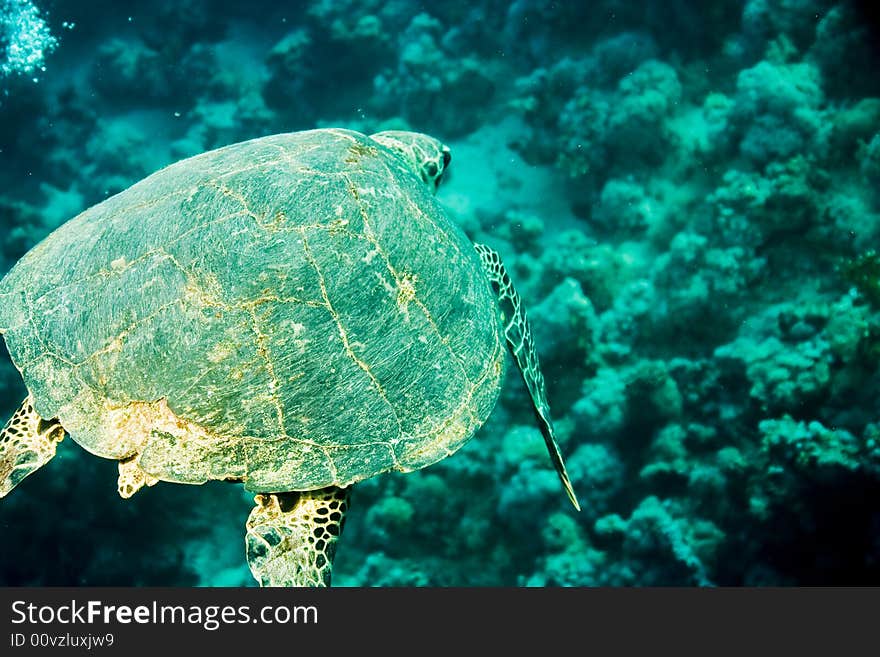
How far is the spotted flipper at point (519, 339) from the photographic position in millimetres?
2953

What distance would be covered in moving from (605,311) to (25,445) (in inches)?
184

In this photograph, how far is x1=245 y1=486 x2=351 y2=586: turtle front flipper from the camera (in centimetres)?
213

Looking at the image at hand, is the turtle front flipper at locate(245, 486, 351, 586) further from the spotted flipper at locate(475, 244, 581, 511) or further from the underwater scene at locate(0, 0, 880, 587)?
the spotted flipper at locate(475, 244, 581, 511)

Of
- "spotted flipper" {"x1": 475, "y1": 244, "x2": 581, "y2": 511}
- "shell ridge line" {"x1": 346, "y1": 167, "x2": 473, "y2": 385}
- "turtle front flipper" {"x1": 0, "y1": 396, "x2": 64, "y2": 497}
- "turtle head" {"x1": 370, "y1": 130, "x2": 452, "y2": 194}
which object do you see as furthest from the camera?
"turtle head" {"x1": 370, "y1": 130, "x2": 452, "y2": 194}

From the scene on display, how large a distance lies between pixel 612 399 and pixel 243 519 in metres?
3.61

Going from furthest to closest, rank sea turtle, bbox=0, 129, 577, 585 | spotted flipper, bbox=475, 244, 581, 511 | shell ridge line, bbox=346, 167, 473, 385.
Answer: spotted flipper, bbox=475, 244, 581, 511 → shell ridge line, bbox=346, 167, 473, 385 → sea turtle, bbox=0, 129, 577, 585

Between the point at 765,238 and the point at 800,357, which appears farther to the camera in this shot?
the point at 765,238

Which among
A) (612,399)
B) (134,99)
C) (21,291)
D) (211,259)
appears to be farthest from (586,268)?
(134,99)

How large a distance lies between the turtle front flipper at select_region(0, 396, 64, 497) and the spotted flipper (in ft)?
7.12

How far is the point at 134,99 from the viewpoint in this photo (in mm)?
10078

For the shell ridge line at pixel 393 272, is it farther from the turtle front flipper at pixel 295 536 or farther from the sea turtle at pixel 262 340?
the turtle front flipper at pixel 295 536

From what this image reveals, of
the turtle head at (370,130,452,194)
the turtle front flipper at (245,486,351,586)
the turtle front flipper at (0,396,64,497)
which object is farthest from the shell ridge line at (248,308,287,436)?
the turtle head at (370,130,452,194)

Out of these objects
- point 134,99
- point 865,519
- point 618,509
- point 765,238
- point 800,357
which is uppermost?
point 134,99

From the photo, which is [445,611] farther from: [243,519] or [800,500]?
[243,519]
